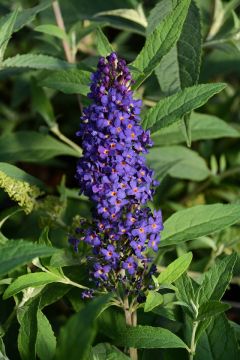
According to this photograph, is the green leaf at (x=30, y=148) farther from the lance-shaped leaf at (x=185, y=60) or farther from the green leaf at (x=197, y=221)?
the green leaf at (x=197, y=221)

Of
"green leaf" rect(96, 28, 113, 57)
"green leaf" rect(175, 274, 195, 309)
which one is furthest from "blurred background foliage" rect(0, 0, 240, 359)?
"green leaf" rect(175, 274, 195, 309)

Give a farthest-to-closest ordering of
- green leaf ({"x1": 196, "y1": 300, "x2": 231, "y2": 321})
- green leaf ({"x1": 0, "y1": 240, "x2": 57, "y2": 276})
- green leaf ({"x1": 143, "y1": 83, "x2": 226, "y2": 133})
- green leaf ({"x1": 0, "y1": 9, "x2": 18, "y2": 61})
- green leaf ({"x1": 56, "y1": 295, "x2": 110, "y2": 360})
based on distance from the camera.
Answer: green leaf ({"x1": 0, "y1": 9, "x2": 18, "y2": 61}) → green leaf ({"x1": 143, "y1": 83, "x2": 226, "y2": 133}) → green leaf ({"x1": 196, "y1": 300, "x2": 231, "y2": 321}) → green leaf ({"x1": 0, "y1": 240, "x2": 57, "y2": 276}) → green leaf ({"x1": 56, "y1": 295, "x2": 110, "y2": 360})

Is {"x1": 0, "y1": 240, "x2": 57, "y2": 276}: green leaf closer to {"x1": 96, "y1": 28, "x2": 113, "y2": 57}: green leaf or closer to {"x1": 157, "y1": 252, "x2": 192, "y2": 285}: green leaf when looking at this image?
{"x1": 157, "y1": 252, "x2": 192, "y2": 285}: green leaf

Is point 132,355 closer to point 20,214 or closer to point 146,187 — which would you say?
point 146,187

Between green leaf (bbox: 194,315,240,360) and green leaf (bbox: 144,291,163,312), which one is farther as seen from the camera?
green leaf (bbox: 194,315,240,360)

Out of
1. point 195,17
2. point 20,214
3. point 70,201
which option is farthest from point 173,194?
point 195,17

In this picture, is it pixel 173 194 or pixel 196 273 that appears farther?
pixel 173 194

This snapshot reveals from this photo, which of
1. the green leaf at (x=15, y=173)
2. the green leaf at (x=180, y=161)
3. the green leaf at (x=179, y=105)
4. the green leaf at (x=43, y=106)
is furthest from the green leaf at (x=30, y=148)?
the green leaf at (x=179, y=105)
